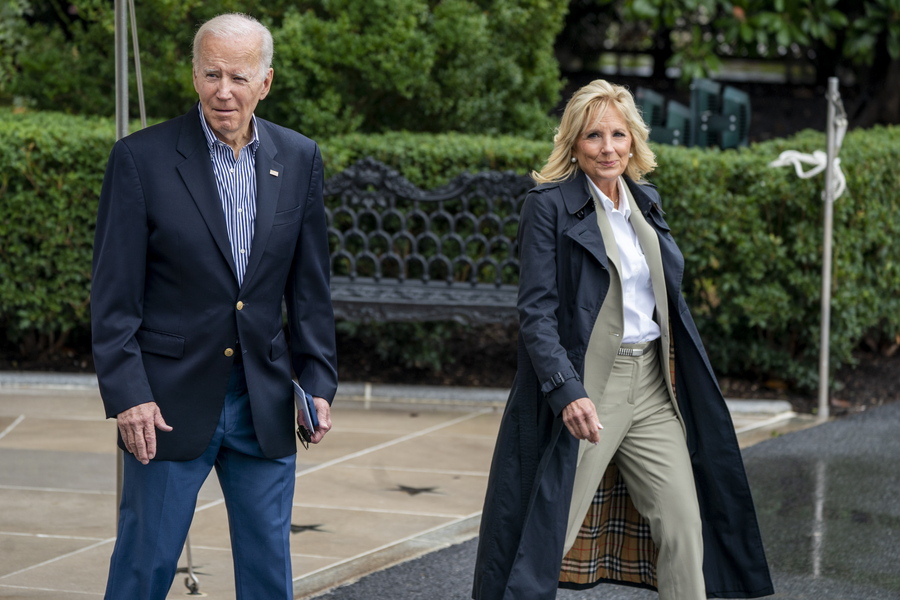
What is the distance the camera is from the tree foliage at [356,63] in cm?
840

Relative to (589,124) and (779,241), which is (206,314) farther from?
(779,241)

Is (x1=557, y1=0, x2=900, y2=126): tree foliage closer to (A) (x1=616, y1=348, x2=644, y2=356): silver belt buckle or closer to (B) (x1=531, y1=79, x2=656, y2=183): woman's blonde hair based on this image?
(B) (x1=531, y1=79, x2=656, y2=183): woman's blonde hair

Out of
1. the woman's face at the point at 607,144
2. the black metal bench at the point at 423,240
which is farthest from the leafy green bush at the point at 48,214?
the woman's face at the point at 607,144

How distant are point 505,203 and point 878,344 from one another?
319 cm

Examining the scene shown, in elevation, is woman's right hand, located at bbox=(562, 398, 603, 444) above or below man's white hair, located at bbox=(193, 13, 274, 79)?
below

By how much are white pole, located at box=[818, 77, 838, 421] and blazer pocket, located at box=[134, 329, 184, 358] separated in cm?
510

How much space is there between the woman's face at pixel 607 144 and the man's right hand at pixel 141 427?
151 cm

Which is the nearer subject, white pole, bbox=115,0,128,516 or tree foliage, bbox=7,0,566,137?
white pole, bbox=115,0,128,516

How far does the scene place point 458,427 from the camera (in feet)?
23.1

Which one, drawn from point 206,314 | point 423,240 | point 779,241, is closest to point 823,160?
point 779,241

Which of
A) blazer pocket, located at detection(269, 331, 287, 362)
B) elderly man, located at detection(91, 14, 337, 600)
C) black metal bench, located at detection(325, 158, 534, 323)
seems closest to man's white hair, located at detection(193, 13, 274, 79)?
elderly man, located at detection(91, 14, 337, 600)

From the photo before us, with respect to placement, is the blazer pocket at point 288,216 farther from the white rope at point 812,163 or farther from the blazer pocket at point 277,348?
the white rope at point 812,163

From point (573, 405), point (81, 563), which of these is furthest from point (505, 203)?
point (573, 405)

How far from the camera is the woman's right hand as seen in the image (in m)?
3.36
